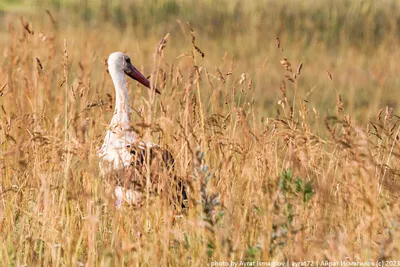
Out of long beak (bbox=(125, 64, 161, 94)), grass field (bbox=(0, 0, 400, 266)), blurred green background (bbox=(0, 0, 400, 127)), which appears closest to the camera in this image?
grass field (bbox=(0, 0, 400, 266))

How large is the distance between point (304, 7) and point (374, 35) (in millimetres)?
957

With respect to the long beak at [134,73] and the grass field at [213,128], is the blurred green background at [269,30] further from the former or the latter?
the long beak at [134,73]

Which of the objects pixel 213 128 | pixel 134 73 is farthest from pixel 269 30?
pixel 213 128

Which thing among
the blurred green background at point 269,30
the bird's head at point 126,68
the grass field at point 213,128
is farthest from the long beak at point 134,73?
the blurred green background at point 269,30

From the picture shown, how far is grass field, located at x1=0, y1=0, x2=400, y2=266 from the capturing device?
125 inches

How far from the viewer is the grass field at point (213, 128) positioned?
125 inches

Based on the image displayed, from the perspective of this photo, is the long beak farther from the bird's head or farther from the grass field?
the grass field

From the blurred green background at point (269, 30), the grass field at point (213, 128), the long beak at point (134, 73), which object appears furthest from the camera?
the blurred green background at point (269, 30)

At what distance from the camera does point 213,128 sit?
4.21 meters

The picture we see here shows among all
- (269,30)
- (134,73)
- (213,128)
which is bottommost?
(213,128)

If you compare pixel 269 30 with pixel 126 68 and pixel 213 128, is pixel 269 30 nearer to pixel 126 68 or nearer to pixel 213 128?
pixel 126 68

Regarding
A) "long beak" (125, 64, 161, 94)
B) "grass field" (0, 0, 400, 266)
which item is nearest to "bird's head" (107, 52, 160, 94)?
"long beak" (125, 64, 161, 94)

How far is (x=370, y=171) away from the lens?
10.3 feet

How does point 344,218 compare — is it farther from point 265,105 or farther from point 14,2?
point 14,2
